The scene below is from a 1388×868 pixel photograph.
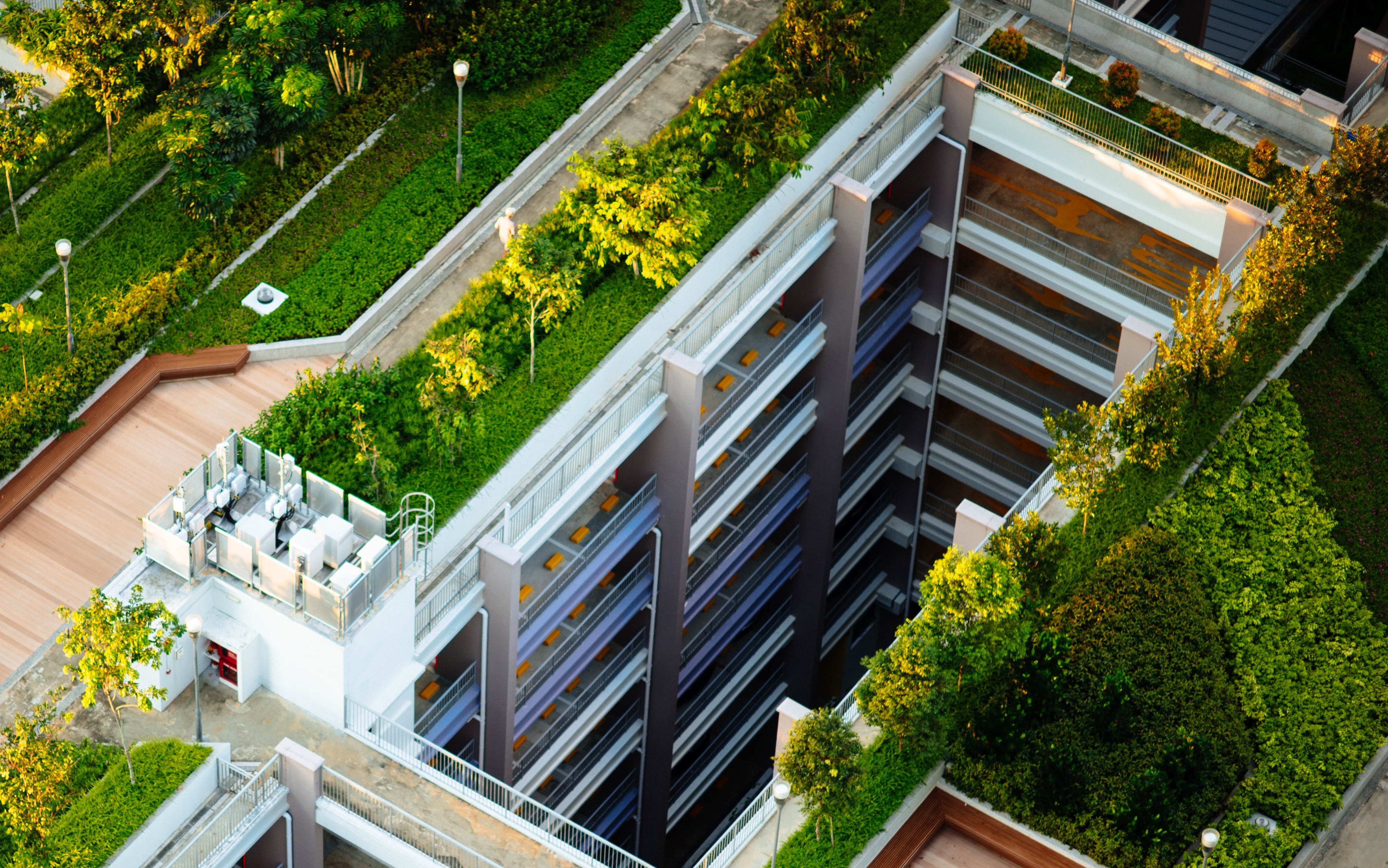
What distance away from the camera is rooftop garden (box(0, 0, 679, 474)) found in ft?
158

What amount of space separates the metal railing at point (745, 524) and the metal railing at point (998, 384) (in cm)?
657

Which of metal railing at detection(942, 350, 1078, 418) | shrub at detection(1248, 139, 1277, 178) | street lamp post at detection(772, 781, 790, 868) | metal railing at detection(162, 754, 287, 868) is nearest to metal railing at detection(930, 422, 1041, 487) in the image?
metal railing at detection(942, 350, 1078, 418)

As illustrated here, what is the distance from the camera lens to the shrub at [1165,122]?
2098 inches

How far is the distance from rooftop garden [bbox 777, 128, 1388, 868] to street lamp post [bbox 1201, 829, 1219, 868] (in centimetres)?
23

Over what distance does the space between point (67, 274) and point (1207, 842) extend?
28209 mm

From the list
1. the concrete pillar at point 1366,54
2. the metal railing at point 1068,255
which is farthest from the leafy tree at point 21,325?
the concrete pillar at point 1366,54

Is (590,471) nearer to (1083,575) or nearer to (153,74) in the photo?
(1083,575)

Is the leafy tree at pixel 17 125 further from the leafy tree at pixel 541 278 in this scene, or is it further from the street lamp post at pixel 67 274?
the leafy tree at pixel 541 278

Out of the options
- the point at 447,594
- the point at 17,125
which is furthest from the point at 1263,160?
the point at 17,125

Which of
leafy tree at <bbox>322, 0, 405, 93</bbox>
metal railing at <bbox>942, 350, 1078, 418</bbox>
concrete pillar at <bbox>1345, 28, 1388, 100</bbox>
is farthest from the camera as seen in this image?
metal railing at <bbox>942, 350, 1078, 418</bbox>

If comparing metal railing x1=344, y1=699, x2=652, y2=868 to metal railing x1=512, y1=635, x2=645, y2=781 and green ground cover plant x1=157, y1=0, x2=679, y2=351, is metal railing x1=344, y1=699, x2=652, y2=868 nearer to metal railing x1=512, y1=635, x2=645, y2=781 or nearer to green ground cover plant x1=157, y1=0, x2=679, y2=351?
metal railing x1=512, y1=635, x2=645, y2=781

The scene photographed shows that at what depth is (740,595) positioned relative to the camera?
185 ft

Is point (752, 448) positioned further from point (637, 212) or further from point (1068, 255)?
point (1068, 255)

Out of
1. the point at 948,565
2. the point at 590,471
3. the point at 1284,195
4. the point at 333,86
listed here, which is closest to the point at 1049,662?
the point at 948,565
